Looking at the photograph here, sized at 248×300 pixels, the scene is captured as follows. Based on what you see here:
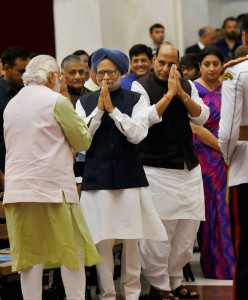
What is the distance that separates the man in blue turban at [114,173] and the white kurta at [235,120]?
1074mm

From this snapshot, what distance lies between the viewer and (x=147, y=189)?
7.18m

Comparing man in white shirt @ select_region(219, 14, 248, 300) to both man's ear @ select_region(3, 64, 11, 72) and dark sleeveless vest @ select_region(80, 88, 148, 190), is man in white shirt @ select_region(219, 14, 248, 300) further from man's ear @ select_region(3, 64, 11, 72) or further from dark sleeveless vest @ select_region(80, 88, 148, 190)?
man's ear @ select_region(3, 64, 11, 72)

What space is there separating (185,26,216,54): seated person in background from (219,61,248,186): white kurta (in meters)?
6.39

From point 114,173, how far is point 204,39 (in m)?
5.89

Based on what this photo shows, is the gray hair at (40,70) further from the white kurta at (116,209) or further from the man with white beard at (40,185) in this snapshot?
the white kurta at (116,209)

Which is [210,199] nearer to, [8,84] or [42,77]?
[8,84]

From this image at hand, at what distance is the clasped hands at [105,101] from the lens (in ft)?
22.8

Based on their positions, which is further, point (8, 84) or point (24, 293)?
point (8, 84)

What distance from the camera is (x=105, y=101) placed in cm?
695

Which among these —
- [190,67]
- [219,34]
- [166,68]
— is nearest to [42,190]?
[166,68]

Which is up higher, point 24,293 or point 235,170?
point 235,170

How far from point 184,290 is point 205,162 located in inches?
49.8

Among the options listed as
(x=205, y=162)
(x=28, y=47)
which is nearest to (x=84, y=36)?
(x=28, y=47)

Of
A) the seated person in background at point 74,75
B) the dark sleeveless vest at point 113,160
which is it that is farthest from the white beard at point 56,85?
the seated person in background at point 74,75
